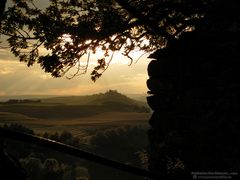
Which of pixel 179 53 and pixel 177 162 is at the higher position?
pixel 179 53

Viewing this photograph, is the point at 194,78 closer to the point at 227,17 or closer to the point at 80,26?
the point at 227,17

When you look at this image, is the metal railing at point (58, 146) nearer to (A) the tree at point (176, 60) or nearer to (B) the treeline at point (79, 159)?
(A) the tree at point (176, 60)

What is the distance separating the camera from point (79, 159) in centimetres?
12169

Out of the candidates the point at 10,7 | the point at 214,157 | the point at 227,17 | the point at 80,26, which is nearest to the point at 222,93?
the point at 214,157

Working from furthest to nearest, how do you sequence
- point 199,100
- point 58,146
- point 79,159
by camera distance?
point 79,159 → point 199,100 → point 58,146

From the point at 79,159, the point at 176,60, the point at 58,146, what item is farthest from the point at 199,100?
the point at 79,159

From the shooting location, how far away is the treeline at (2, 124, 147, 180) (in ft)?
269

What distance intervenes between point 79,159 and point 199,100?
114m

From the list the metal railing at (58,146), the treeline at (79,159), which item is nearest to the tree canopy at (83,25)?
the metal railing at (58,146)

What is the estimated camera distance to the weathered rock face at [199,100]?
988 centimetres

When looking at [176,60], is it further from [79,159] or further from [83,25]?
[79,159]

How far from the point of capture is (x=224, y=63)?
10.5m

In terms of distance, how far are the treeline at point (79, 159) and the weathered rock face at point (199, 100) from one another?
179 ft

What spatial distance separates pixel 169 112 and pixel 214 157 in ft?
7.65
